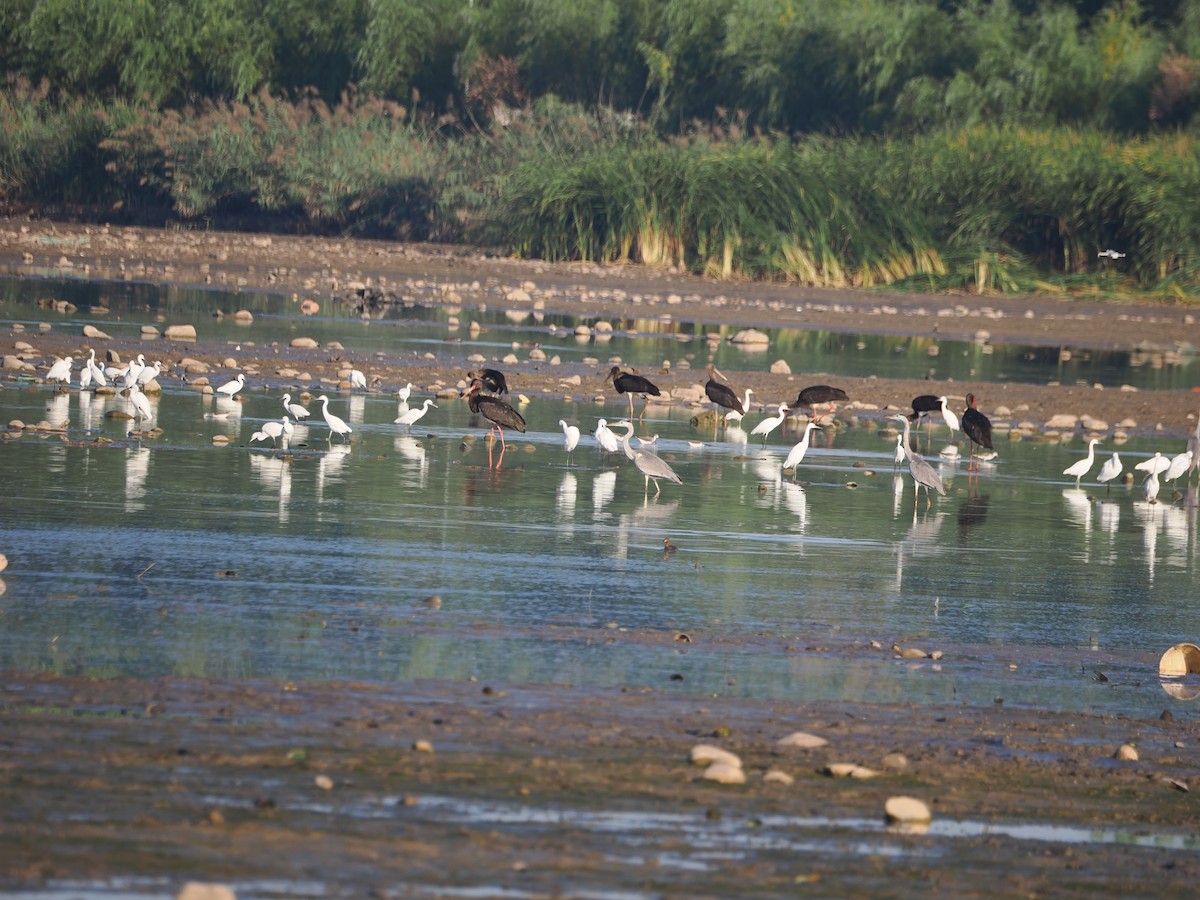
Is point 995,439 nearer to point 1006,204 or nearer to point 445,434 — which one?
point 445,434

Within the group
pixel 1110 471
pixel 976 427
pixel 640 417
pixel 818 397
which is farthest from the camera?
pixel 818 397

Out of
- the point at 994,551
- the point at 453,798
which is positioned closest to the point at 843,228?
the point at 994,551

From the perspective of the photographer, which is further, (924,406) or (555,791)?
(924,406)

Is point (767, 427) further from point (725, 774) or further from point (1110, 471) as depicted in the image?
point (725, 774)

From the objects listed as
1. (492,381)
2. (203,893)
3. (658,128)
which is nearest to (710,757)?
(203,893)

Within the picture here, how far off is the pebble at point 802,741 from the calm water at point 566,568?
77cm

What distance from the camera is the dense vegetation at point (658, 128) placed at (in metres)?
37.3

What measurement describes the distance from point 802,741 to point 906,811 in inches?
31.7

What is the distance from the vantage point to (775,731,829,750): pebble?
268 inches

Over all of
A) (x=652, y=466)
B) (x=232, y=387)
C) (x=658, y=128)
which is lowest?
(x=652, y=466)

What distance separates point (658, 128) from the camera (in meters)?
54.0

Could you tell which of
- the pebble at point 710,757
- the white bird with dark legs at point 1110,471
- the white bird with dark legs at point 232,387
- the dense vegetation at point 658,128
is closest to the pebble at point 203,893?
the pebble at point 710,757

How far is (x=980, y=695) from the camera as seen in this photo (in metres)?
7.91

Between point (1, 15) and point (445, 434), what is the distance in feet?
136
